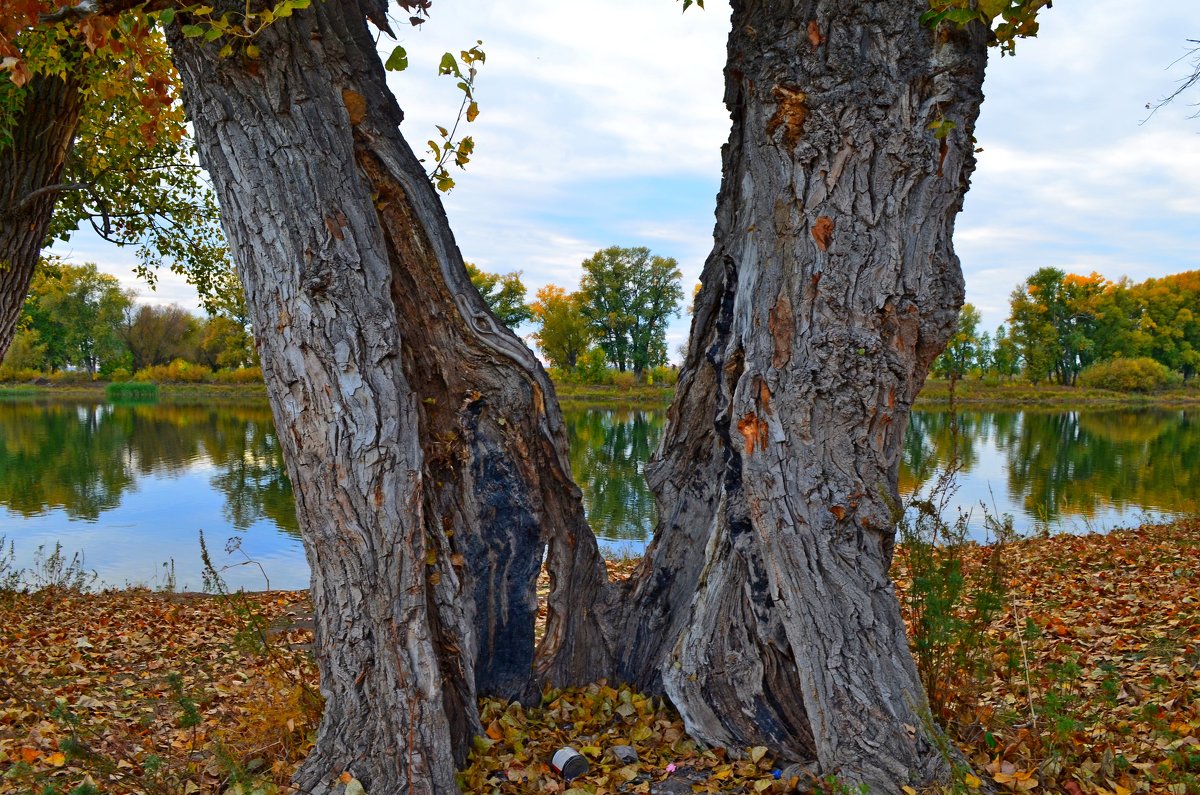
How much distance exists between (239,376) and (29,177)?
188ft

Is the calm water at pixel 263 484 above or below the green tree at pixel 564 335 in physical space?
below

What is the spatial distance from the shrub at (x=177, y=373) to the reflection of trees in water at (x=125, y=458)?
2135 centimetres

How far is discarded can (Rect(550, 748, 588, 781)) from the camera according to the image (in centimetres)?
318

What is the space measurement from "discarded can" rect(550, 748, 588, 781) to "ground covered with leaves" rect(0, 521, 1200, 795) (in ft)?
0.15

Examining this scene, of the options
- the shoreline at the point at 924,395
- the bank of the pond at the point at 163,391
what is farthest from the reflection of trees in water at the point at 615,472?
the bank of the pond at the point at 163,391

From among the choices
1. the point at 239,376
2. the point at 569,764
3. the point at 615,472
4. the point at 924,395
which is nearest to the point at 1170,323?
the point at 924,395

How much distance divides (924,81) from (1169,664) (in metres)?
3.33

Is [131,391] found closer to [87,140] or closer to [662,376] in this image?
[662,376]

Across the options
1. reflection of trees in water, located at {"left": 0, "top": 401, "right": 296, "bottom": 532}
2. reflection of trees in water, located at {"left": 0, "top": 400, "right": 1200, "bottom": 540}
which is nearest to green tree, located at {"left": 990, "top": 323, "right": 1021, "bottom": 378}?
reflection of trees in water, located at {"left": 0, "top": 400, "right": 1200, "bottom": 540}

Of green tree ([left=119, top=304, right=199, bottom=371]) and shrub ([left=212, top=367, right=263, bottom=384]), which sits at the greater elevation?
green tree ([left=119, top=304, right=199, bottom=371])

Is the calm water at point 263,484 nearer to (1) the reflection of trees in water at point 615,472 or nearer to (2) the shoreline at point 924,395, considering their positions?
(1) the reflection of trees in water at point 615,472

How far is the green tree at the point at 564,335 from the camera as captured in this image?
58844 mm

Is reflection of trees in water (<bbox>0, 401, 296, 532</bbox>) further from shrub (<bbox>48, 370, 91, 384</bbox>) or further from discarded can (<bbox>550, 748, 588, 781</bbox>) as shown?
shrub (<bbox>48, 370, 91, 384</bbox>)

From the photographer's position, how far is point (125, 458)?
2259cm
